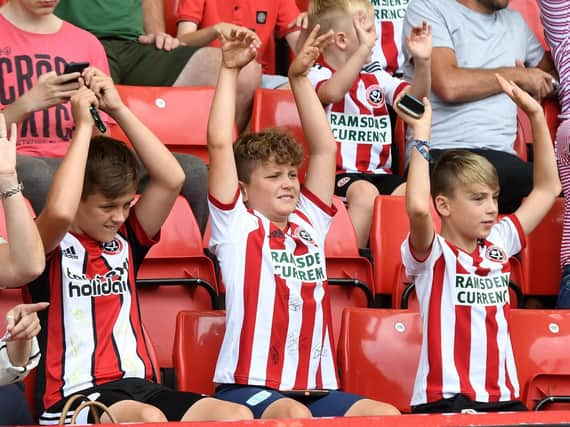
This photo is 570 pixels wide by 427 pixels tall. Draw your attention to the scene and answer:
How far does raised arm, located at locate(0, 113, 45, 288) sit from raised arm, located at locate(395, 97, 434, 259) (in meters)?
1.14

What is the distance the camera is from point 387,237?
457 cm

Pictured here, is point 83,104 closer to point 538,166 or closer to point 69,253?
point 69,253

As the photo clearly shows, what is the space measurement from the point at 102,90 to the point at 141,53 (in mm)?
1727

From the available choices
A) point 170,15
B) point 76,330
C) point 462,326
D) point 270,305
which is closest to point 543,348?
point 462,326

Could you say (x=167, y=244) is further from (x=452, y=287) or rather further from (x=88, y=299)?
(x=452, y=287)

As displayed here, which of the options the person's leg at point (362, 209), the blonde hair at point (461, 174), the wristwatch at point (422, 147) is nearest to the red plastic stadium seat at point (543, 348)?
Result: the blonde hair at point (461, 174)

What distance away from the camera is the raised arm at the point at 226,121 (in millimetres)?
3887

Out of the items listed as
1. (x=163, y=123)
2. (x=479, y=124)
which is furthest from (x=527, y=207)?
(x=163, y=123)

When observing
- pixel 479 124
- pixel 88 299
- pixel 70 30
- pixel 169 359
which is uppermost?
pixel 70 30

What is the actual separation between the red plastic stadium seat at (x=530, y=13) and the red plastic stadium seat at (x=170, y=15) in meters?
1.66

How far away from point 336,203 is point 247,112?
103cm

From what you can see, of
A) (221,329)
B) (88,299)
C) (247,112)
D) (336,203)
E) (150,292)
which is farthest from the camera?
(247,112)

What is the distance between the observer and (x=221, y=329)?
12.9ft

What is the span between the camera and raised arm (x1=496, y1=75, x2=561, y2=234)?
4.21 metres
